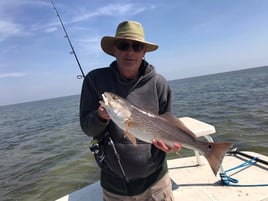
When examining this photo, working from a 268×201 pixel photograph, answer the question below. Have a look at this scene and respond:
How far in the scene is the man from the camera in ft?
9.67

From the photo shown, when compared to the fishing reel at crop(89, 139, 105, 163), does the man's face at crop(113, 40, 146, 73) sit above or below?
above

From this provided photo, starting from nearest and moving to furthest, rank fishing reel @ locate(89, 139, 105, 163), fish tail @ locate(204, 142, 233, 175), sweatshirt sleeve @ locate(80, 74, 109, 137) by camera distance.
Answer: sweatshirt sleeve @ locate(80, 74, 109, 137) → fishing reel @ locate(89, 139, 105, 163) → fish tail @ locate(204, 142, 233, 175)

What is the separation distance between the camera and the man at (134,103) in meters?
2.95

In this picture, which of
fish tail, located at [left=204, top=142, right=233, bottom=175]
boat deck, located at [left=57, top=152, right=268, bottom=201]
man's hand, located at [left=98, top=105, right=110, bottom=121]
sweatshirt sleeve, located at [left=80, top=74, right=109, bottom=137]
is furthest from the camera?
boat deck, located at [left=57, top=152, right=268, bottom=201]

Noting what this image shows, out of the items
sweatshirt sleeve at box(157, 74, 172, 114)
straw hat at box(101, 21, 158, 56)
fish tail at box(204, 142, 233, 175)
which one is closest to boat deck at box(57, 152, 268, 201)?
fish tail at box(204, 142, 233, 175)

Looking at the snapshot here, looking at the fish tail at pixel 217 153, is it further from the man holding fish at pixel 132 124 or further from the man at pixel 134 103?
the man at pixel 134 103

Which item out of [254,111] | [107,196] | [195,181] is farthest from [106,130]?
[254,111]

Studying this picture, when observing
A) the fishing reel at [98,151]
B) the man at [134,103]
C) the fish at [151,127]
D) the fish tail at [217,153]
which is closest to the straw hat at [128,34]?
the man at [134,103]

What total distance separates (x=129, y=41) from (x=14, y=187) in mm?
10247

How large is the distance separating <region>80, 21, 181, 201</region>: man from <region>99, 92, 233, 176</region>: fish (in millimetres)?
107

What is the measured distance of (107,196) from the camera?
3123mm

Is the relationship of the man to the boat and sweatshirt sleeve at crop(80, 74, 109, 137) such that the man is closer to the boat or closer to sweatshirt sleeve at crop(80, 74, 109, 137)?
sweatshirt sleeve at crop(80, 74, 109, 137)

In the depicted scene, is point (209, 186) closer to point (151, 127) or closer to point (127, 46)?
point (151, 127)

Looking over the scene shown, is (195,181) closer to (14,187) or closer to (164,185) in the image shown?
(164,185)
